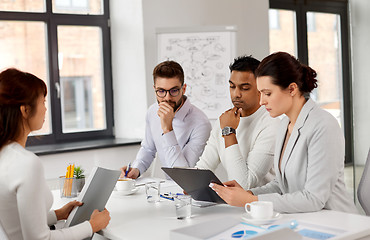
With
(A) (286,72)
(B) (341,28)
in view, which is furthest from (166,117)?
(B) (341,28)

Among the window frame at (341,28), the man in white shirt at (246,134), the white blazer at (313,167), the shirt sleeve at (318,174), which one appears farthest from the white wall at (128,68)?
the shirt sleeve at (318,174)

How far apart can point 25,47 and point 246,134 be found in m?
2.54

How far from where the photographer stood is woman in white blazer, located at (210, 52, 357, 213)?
1.94 meters

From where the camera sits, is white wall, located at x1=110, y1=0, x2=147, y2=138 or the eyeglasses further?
white wall, located at x1=110, y1=0, x2=147, y2=138

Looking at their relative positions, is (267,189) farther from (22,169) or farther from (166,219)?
(22,169)

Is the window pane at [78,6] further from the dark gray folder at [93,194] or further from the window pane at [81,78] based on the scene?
the dark gray folder at [93,194]

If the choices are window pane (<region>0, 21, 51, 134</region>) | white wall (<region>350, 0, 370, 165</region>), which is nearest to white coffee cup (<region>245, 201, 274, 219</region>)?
white wall (<region>350, 0, 370, 165</region>)

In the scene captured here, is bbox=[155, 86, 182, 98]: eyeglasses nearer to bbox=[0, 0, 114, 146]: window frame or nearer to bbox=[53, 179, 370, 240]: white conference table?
bbox=[53, 179, 370, 240]: white conference table

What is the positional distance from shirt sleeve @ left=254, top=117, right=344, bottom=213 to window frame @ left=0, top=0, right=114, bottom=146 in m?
2.92

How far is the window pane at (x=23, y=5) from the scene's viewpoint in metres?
4.29

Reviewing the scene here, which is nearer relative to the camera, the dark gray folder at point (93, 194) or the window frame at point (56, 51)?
the dark gray folder at point (93, 194)

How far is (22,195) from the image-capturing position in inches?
63.6

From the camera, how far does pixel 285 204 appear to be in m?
1.93

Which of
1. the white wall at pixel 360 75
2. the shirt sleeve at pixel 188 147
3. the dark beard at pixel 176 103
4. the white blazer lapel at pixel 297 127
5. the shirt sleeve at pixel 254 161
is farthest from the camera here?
the white wall at pixel 360 75
